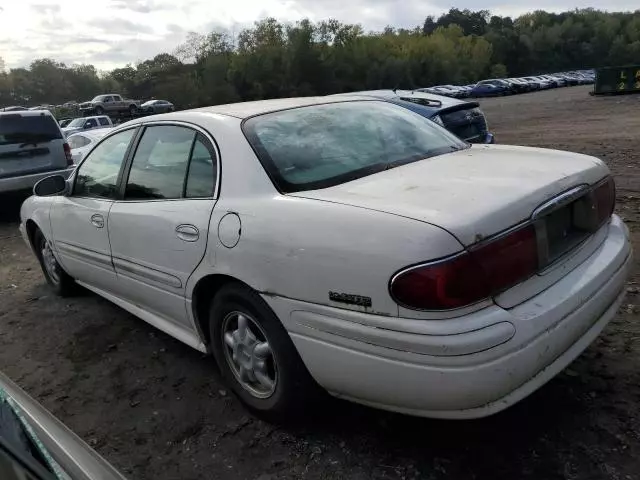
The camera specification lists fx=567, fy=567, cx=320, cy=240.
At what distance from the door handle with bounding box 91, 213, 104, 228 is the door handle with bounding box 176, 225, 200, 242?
100 cm

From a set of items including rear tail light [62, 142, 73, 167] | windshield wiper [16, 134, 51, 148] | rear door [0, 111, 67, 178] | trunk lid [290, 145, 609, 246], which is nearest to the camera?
trunk lid [290, 145, 609, 246]

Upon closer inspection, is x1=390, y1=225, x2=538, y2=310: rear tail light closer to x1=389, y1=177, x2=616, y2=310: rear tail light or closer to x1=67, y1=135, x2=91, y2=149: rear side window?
x1=389, y1=177, x2=616, y2=310: rear tail light

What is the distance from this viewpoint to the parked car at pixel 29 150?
8.73 m

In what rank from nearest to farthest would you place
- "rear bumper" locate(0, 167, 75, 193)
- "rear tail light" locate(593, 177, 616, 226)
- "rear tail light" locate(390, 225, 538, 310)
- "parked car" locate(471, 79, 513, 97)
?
1. "rear tail light" locate(390, 225, 538, 310)
2. "rear tail light" locate(593, 177, 616, 226)
3. "rear bumper" locate(0, 167, 75, 193)
4. "parked car" locate(471, 79, 513, 97)

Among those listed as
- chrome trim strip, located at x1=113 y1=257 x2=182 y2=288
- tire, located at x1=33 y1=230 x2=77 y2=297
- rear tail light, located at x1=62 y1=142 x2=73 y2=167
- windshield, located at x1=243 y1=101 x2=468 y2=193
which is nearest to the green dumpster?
rear tail light, located at x1=62 y1=142 x2=73 y2=167

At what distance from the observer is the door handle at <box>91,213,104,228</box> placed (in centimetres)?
372

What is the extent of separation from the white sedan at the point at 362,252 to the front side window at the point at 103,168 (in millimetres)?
56

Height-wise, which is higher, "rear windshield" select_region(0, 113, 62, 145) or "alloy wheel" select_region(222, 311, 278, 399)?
"rear windshield" select_region(0, 113, 62, 145)

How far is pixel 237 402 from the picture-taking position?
3121mm

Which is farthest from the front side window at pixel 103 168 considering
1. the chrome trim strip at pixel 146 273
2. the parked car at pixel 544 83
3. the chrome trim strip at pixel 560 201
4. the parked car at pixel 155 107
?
the parked car at pixel 544 83

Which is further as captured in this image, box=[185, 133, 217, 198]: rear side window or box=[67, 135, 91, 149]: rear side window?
box=[67, 135, 91, 149]: rear side window

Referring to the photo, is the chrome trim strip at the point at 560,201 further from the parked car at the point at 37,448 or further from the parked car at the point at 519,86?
the parked car at the point at 519,86

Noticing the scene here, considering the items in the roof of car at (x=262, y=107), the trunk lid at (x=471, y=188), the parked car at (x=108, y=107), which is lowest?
the parked car at (x=108, y=107)

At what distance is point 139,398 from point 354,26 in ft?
288
